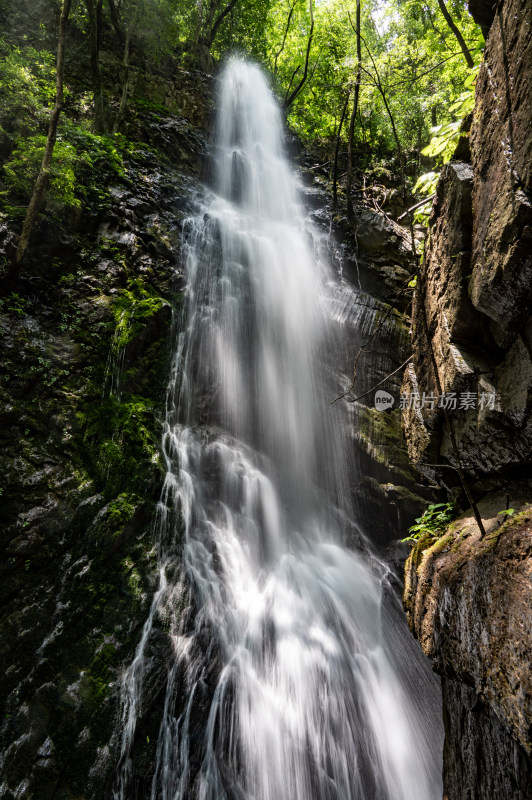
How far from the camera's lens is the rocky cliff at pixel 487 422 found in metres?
2.38

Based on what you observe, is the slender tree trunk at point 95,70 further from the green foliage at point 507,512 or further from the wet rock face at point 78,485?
the green foliage at point 507,512

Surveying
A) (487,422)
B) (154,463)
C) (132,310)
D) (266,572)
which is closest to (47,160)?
(132,310)

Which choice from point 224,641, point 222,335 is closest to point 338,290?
point 222,335

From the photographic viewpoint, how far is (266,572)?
18.8ft

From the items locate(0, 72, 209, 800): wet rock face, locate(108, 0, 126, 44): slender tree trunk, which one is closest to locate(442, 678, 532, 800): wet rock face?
locate(0, 72, 209, 800): wet rock face

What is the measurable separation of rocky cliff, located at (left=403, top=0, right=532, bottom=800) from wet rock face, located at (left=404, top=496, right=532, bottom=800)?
0.03 ft

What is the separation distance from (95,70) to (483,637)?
13.0 meters

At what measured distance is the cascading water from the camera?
399 cm

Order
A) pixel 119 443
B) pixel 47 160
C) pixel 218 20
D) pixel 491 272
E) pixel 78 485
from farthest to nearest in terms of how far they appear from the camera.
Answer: pixel 218 20 < pixel 47 160 < pixel 119 443 < pixel 78 485 < pixel 491 272

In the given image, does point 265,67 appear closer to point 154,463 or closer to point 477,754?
point 154,463

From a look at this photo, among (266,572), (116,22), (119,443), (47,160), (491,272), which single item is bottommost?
(266,572)

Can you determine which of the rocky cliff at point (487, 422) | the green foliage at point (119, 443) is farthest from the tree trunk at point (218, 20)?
the green foliage at point (119, 443)

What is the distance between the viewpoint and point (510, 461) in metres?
2.98

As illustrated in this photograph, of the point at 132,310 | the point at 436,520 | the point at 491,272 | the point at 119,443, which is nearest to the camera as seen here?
the point at 491,272
